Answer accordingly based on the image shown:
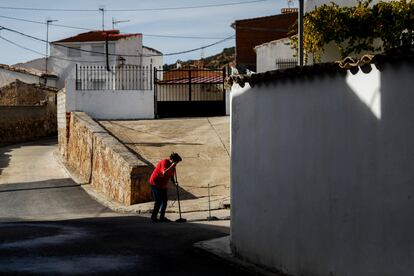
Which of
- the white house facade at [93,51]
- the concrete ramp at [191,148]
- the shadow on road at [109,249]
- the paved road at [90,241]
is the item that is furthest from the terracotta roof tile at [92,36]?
the shadow on road at [109,249]

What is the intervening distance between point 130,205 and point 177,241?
233 inches

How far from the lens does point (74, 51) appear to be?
55062 mm

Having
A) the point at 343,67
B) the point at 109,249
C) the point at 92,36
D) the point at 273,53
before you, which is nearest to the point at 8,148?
the point at 273,53

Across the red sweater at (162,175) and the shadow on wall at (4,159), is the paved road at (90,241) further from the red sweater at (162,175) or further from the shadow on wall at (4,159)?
the shadow on wall at (4,159)

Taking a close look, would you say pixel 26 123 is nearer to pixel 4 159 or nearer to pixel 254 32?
pixel 4 159

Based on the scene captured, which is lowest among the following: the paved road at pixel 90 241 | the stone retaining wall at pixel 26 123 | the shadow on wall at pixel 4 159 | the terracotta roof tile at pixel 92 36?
the paved road at pixel 90 241

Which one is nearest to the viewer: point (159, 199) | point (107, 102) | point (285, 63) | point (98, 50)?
point (159, 199)

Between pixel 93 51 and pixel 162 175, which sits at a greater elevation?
pixel 93 51

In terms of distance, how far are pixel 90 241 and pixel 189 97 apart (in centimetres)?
1868

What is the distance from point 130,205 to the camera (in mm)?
17203

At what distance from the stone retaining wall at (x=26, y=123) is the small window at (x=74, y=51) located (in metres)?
12.2

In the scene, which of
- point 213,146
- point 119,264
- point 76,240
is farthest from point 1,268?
point 213,146

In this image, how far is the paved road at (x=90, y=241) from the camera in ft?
29.4

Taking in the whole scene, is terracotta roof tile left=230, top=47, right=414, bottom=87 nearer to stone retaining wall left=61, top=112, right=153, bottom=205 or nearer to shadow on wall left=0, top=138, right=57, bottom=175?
stone retaining wall left=61, top=112, right=153, bottom=205
